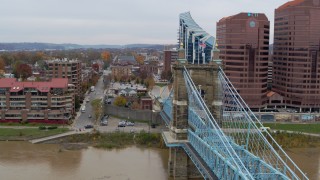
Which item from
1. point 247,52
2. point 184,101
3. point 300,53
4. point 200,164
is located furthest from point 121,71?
point 200,164

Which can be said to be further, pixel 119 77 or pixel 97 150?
pixel 119 77

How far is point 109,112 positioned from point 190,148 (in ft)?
74.3

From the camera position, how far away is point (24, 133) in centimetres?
3669

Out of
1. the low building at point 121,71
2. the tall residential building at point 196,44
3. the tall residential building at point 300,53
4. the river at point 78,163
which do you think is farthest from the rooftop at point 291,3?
the low building at point 121,71

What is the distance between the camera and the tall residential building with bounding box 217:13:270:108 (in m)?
46.4

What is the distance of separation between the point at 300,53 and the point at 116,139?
24.3m

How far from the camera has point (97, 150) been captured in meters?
33.1

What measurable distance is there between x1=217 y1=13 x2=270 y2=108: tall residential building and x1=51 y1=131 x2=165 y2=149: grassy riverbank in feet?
52.7

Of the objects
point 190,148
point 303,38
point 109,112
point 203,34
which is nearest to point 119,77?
point 109,112

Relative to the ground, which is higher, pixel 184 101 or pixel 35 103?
pixel 184 101

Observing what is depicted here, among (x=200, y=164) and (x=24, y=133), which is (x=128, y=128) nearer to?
(x=24, y=133)

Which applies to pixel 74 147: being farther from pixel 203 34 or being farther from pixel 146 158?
pixel 203 34

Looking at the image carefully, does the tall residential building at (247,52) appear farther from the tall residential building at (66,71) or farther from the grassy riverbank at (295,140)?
the tall residential building at (66,71)

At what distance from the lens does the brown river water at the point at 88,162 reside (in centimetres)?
2642
